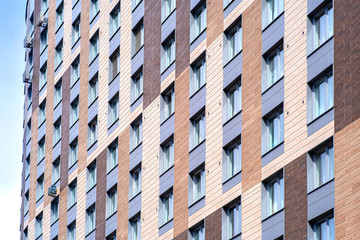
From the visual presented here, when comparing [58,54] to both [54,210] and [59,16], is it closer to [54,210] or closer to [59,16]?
[59,16]

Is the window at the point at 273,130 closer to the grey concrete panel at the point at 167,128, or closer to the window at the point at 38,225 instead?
the grey concrete panel at the point at 167,128

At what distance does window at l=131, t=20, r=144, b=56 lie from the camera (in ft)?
216

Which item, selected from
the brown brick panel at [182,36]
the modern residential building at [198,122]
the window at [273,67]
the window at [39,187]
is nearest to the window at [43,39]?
the modern residential building at [198,122]

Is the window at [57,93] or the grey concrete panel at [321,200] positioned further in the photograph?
the window at [57,93]

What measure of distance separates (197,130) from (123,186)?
908 cm

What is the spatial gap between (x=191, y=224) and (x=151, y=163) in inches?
288

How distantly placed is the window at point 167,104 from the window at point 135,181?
13.0 feet

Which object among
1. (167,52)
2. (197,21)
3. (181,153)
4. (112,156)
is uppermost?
(167,52)

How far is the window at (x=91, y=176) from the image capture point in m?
69.8

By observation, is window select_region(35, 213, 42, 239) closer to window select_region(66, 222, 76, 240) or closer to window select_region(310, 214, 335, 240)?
window select_region(66, 222, 76, 240)

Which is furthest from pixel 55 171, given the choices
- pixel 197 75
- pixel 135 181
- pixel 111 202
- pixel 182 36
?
pixel 197 75

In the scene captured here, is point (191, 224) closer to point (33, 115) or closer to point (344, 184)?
point (344, 184)

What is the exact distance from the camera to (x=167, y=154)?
59531 millimetres

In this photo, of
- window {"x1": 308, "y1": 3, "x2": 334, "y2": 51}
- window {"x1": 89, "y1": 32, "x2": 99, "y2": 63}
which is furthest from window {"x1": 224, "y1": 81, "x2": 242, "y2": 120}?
window {"x1": 89, "y1": 32, "x2": 99, "y2": 63}
